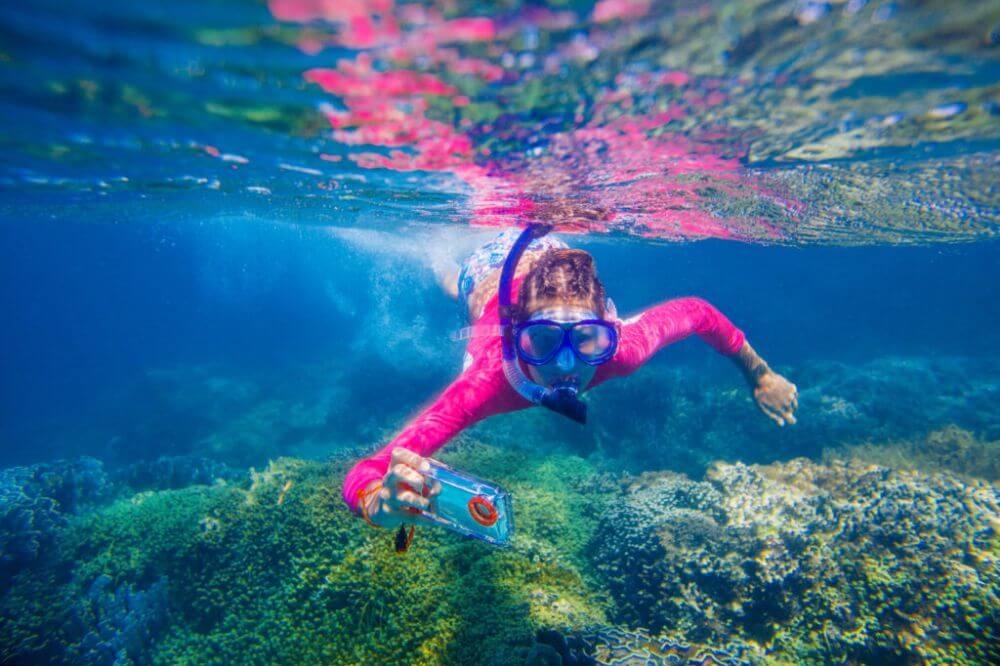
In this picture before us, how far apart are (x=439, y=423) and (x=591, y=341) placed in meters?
1.50

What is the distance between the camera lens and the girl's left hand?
511 centimetres

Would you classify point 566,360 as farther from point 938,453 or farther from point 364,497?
point 938,453

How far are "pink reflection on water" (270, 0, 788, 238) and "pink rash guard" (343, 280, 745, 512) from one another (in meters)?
2.56

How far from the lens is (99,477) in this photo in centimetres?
1299

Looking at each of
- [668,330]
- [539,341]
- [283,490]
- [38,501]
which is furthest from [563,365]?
[38,501]

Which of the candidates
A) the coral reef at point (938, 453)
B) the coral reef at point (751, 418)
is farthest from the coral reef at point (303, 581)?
the coral reef at point (938, 453)

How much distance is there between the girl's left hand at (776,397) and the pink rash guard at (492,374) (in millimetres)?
536

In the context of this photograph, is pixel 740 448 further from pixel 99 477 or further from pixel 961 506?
pixel 99 477

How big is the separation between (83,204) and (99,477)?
1097cm

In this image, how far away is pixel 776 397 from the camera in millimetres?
5180

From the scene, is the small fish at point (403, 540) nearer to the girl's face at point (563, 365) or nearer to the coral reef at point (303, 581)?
the girl's face at point (563, 365)

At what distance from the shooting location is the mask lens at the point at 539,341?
3.60 metres

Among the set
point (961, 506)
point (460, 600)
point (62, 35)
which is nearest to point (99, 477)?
point (62, 35)

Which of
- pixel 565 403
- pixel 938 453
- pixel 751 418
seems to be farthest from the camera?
pixel 751 418
